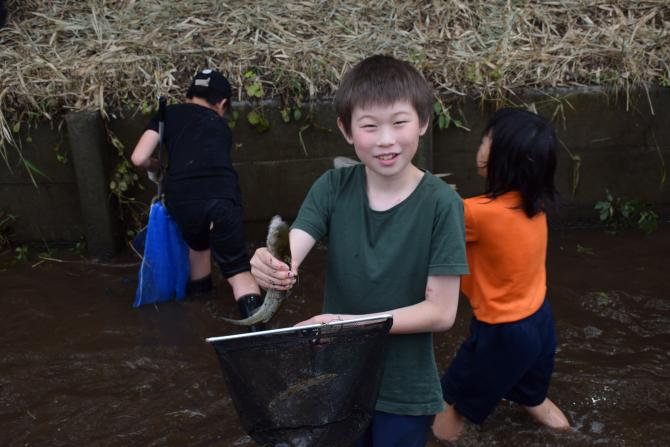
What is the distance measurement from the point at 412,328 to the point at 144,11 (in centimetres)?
514

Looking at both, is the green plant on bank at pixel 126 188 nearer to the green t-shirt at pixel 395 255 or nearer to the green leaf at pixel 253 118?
the green leaf at pixel 253 118

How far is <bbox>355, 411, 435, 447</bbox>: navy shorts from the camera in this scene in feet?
7.38

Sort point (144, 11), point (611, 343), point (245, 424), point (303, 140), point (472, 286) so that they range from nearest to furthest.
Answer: point (245, 424), point (472, 286), point (611, 343), point (303, 140), point (144, 11)

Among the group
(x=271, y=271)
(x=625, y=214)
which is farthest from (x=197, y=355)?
(x=625, y=214)

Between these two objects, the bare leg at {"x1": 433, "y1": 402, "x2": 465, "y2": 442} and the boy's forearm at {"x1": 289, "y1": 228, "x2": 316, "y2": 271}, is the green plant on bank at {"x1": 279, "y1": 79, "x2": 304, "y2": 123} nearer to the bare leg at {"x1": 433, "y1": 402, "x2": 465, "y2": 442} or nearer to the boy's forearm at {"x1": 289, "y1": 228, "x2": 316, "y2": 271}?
the bare leg at {"x1": 433, "y1": 402, "x2": 465, "y2": 442}

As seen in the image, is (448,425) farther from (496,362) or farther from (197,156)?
(197,156)

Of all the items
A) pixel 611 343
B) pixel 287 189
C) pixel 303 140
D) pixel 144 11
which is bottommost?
pixel 611 343

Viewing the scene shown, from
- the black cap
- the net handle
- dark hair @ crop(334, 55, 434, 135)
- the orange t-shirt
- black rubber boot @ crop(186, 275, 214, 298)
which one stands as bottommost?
black rubber boot @ crop(186, 275, 214, 298)

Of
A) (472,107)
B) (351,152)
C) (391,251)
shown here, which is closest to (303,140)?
(351,152)

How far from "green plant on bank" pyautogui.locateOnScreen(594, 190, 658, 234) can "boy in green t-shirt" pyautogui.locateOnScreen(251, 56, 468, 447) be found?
3564 mm

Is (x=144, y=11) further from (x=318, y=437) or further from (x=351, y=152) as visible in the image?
(x=318, y=437)

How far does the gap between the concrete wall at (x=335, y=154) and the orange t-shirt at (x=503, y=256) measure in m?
2.30

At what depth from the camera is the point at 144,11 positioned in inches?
252

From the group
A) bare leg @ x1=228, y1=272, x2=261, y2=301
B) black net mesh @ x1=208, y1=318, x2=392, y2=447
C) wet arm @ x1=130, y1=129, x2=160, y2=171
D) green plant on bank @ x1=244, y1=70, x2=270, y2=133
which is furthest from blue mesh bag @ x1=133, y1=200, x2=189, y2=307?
black net mesh @ x1=208, y1=318, x2=392, y2=447
